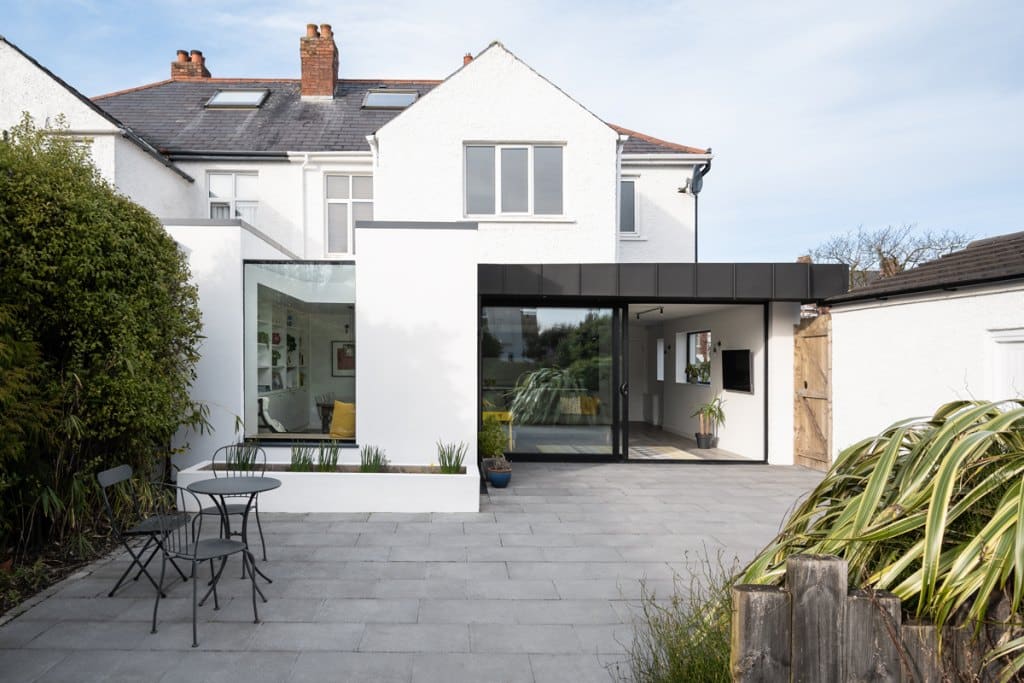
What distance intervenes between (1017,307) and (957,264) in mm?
1519

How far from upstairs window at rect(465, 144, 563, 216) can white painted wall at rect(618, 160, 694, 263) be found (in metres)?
2.79

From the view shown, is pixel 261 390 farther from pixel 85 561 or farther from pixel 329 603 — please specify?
pixel 329 603

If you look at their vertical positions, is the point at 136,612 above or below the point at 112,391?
below

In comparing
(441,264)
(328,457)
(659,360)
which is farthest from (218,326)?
(659,360)

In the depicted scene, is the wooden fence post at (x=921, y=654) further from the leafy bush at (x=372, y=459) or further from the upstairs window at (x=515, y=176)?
the upstairs window at (x=515, y=176)

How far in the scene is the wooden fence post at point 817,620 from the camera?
1778mm

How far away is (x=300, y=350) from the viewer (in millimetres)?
7844

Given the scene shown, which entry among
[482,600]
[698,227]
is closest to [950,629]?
[482,600]

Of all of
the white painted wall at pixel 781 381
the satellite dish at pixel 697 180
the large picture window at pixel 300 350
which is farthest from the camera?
the satellite dish at pixel 697 180

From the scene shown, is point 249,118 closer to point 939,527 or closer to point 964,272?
point 964,272

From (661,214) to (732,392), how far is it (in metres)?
4.05

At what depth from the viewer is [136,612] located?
386cm

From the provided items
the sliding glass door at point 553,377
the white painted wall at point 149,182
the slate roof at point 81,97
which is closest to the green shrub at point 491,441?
the sliding glass door at point 553,377

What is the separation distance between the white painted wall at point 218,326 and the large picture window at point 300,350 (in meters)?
0.21
